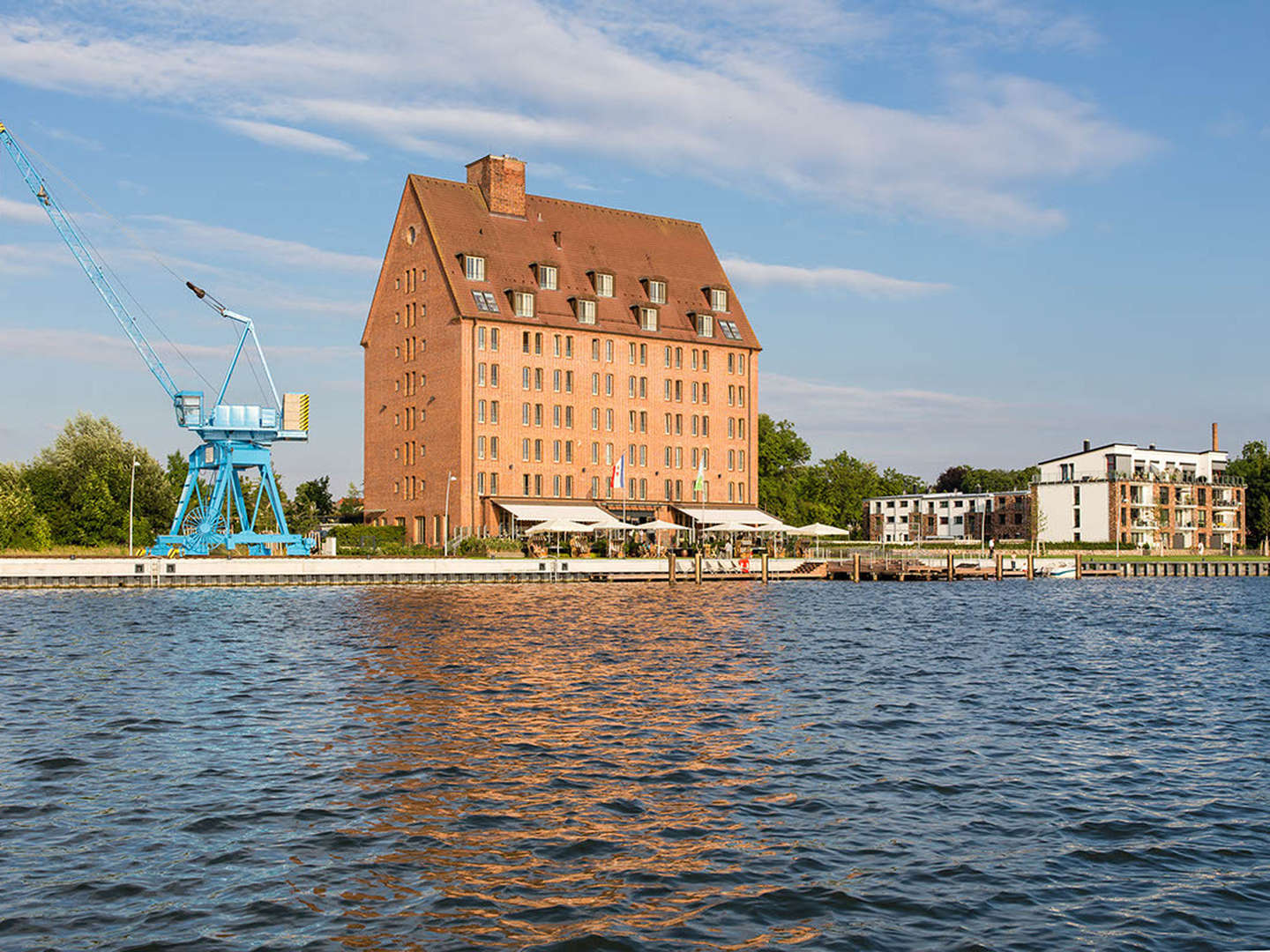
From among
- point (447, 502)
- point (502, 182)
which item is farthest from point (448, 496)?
point (502, 182)

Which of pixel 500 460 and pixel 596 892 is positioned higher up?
pixel 500 460

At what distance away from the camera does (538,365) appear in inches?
4070

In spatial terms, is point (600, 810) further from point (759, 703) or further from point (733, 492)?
point (733, 492)

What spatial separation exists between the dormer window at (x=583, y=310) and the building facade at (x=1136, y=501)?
75180 mm

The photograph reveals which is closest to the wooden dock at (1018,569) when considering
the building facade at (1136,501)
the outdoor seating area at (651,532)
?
the outdoor seating area at (651,532)

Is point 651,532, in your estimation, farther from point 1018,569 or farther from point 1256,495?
point 1256,495

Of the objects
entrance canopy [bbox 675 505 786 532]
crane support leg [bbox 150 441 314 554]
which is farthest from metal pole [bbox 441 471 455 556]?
entrance canopy [bbox 675 505 786 532]

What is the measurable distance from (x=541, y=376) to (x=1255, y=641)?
67443 mm

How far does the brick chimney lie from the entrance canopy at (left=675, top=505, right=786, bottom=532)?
3191cm

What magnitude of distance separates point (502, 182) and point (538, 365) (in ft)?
63.4

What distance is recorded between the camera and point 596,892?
13.7 meters

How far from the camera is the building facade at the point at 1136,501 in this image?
14862 cm

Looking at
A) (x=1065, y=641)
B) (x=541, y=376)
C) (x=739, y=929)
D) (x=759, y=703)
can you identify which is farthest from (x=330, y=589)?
(x=739, y=929)

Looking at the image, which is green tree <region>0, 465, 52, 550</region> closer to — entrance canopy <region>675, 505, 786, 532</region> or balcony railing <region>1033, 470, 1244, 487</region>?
entrance canopy <region>675, 505, 786, 532</region>
